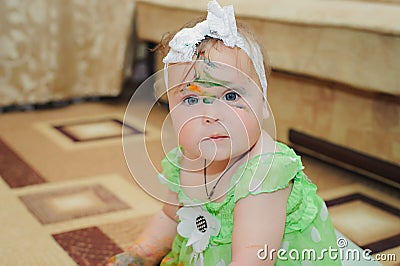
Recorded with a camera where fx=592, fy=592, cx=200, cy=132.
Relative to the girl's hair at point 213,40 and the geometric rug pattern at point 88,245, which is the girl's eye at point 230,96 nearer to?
the girl's hair at point 213,40

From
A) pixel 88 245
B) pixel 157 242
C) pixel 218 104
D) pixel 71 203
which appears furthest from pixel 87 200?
pixel 218 104

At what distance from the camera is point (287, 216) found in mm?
737

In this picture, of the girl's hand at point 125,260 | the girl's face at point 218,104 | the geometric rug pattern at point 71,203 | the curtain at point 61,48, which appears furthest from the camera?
the curtain at point 61,48

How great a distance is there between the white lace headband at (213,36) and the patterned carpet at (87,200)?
0.49 feet

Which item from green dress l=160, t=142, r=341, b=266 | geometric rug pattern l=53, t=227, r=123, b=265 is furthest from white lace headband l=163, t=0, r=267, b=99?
geometric rug pattern l=53, t=227, r=123, b=265

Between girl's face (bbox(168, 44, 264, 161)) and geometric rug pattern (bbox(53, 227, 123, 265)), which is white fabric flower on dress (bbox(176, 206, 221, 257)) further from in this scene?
geometric rug pattern (bbox(53, 227, 123, 265))

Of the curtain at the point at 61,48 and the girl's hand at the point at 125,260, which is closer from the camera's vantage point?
the girl's hand at the point at 125,260

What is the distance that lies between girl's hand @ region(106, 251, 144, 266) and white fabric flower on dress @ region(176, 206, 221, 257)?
133mm

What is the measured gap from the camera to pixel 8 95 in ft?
6.03

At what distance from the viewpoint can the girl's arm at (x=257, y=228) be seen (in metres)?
0.68

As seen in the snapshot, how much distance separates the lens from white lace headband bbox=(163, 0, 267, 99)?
68 centimetres

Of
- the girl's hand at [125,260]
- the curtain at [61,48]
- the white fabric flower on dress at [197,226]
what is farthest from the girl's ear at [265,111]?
the curtain at [61,48]

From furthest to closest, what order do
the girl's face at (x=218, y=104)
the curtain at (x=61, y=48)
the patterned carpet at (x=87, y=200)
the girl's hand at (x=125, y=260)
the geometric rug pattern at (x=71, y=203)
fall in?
the curtain at (x=61, y=48), the geometric rug pattern at (x=71, y=203), the patterned carpet at (x=87, y=200), the girl's hand at (x=125, y=260), the girl's face at (x=218, y=104)

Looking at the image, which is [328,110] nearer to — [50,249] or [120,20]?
[50,249]
